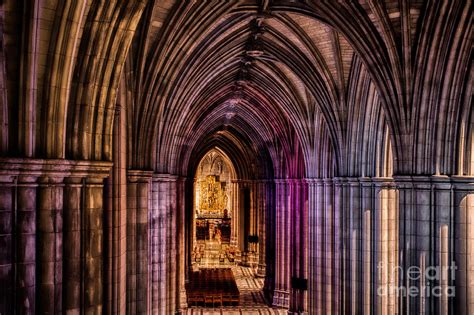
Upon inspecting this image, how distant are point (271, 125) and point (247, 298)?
34.1 feet

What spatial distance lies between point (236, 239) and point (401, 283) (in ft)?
117

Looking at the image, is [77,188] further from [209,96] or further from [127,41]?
[209,96]

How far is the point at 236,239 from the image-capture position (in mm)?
48094

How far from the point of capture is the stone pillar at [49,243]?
5786 mm

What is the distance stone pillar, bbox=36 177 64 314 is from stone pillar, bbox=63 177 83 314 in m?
0.10

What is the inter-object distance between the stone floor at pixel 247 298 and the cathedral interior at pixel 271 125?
0.71ft

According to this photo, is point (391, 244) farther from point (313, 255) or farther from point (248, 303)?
point (248, 303)

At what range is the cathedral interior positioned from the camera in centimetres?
583

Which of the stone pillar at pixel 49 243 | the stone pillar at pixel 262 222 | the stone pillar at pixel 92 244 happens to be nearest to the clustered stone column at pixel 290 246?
the stone pillar at pixel 262 222

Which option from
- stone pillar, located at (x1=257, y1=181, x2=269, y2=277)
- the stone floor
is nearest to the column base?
the stone floor

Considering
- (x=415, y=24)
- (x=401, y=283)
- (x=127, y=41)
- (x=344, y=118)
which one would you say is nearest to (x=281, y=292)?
(x=344, y=118)

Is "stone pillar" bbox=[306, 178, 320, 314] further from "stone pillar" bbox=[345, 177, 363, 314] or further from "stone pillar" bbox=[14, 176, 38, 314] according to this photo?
"stone pillar" bbox=[14, 176, 38, 314]

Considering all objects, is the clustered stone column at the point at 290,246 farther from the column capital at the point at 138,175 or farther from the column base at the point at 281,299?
the column capital at the point at 138,175

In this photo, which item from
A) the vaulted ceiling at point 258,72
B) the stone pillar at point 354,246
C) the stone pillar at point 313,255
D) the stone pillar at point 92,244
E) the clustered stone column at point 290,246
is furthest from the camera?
the clustered stone column at point 290,246
